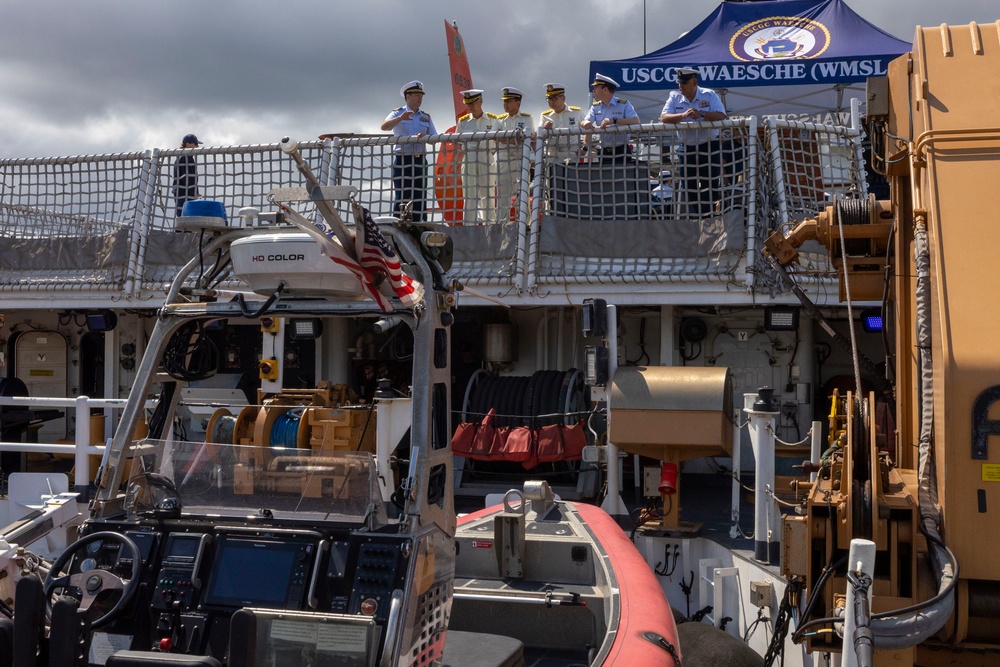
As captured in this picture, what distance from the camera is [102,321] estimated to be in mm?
12055

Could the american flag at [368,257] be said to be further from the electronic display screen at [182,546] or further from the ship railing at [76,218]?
the ship railing at [76,218]

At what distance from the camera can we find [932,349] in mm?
4285

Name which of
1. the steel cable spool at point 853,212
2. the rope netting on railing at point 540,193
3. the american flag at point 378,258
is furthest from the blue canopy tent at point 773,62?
the american flag at point 378,258

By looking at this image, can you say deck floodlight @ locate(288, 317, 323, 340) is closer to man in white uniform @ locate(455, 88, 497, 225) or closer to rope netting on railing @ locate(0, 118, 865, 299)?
rope netting on railing @ locate(0, 118, 865, 299)

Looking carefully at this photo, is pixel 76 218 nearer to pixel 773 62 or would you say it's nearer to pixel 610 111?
pixel 610 111

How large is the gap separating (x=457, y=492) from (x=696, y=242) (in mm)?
3514

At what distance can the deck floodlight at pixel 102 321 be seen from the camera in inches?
473

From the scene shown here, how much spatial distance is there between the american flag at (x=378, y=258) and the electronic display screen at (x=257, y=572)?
1.08 meters

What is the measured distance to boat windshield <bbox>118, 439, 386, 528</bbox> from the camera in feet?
13.9

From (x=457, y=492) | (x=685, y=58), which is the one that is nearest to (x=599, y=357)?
(x=457, y=492)

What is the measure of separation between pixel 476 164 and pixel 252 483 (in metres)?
6.78

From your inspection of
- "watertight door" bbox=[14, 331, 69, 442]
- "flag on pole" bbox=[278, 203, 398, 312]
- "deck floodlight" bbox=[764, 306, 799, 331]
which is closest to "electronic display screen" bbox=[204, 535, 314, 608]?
"flag on pole" bbox=[278, 203, 398, 312]

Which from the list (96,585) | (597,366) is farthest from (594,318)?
(96,585)

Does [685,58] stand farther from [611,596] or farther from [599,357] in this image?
[611,596]
